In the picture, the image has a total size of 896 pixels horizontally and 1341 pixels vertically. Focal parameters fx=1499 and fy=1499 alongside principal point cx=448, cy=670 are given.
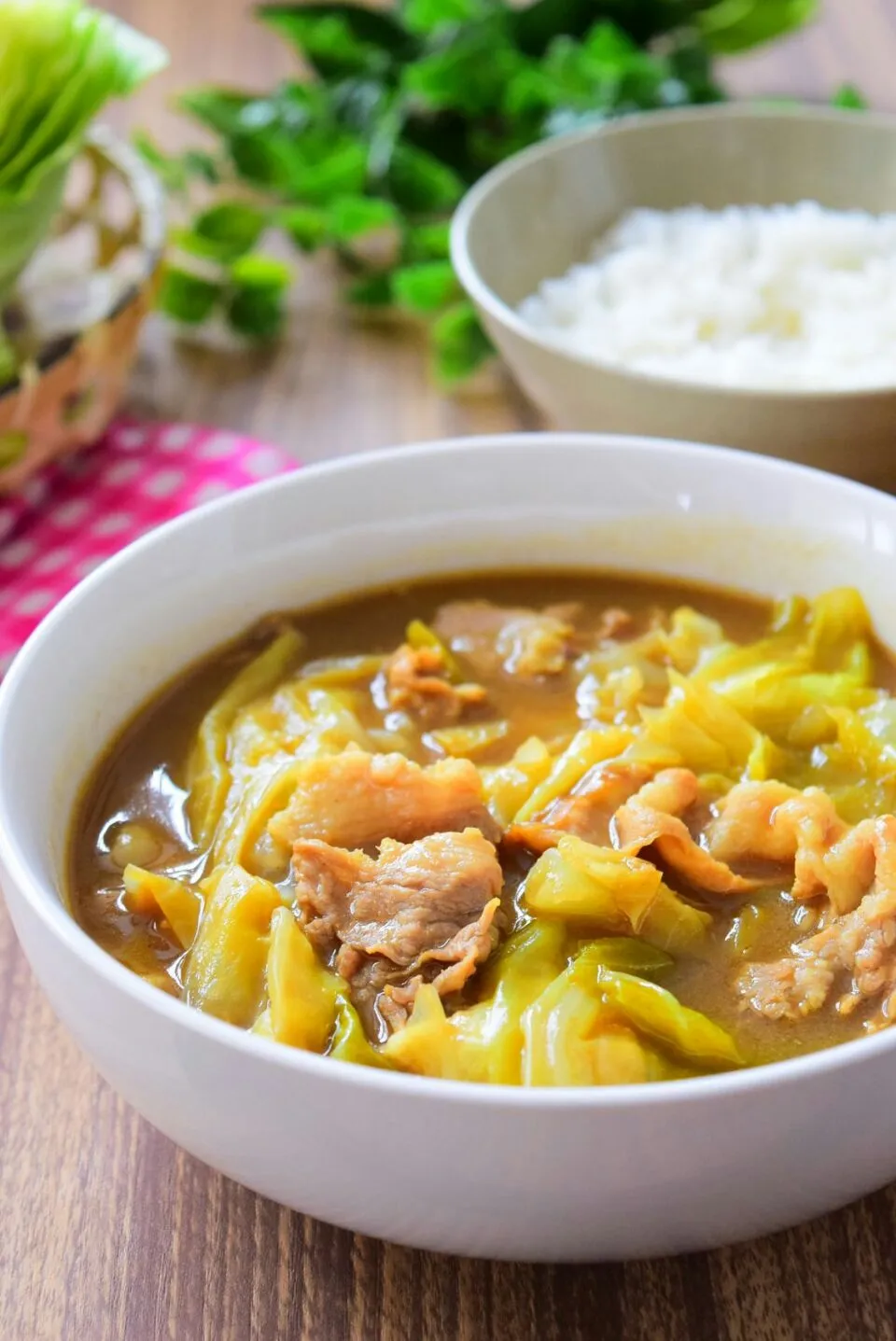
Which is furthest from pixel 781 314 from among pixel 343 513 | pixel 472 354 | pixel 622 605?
pixel 343 513

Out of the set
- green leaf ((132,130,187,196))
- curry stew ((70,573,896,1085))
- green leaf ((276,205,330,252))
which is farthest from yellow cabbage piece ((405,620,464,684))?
green leaf ((132,130,187,196))

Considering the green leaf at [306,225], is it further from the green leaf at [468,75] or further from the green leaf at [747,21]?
the green leaf at [747,21]

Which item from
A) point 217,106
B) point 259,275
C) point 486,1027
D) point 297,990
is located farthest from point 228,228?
point 486,1027

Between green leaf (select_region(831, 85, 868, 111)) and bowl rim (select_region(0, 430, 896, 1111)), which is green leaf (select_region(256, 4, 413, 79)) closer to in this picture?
green leaf (select_region(831, 85, 868, 111))

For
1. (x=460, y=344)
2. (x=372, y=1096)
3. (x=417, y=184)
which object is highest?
(x=372, y=1096)

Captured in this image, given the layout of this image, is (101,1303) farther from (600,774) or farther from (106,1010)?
(600,774)

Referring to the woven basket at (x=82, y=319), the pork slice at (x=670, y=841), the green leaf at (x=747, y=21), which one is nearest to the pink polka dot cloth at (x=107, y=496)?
the woven basket at (x=82, y=319)

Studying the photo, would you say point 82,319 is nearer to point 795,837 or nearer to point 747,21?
point 795,837
